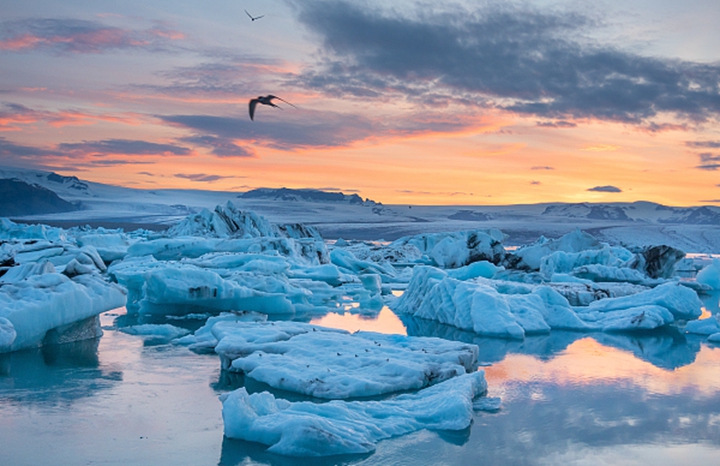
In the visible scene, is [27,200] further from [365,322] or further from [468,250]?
[365,322]

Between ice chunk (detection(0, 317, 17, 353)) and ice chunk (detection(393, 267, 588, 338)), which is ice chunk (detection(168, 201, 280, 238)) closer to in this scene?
ice chunk (detection(393, 267, 588, 338))

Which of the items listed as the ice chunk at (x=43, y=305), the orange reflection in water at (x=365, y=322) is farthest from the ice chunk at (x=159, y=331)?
the orange reflection in water at (x=365, y=322)

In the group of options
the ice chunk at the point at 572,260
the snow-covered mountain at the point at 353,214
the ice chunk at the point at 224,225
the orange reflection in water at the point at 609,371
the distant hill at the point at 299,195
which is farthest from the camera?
the distant hill at the point at 299,195

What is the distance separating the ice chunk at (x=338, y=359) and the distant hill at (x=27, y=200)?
4579 inches

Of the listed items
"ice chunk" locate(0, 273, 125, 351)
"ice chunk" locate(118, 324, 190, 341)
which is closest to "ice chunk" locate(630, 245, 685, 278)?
"ice chunk" locate(118, 324, 190, 341)

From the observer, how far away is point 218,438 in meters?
4.85

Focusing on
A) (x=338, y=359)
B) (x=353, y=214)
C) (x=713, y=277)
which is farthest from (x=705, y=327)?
(x=353, y=214)

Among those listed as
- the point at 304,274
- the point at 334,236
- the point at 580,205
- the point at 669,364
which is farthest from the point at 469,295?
the point at 580,205

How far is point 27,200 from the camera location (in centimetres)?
11431

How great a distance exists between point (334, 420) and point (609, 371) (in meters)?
4.27

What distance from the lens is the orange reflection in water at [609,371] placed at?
278 inches

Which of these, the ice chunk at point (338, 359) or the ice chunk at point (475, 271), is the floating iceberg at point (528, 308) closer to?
the ice chunk at point (338, 359)

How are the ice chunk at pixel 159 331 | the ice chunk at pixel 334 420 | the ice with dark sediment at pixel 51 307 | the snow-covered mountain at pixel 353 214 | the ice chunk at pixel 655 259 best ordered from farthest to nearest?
the snow-covered mountain at pixel 353 214 → the ice chunk at pixel 655 259 → the ice chunk at pixel 159 331 → the ice with dark sediment at pixel 51 307 → the ice chunk at pixel 334 420

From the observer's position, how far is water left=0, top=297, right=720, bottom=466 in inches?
180
